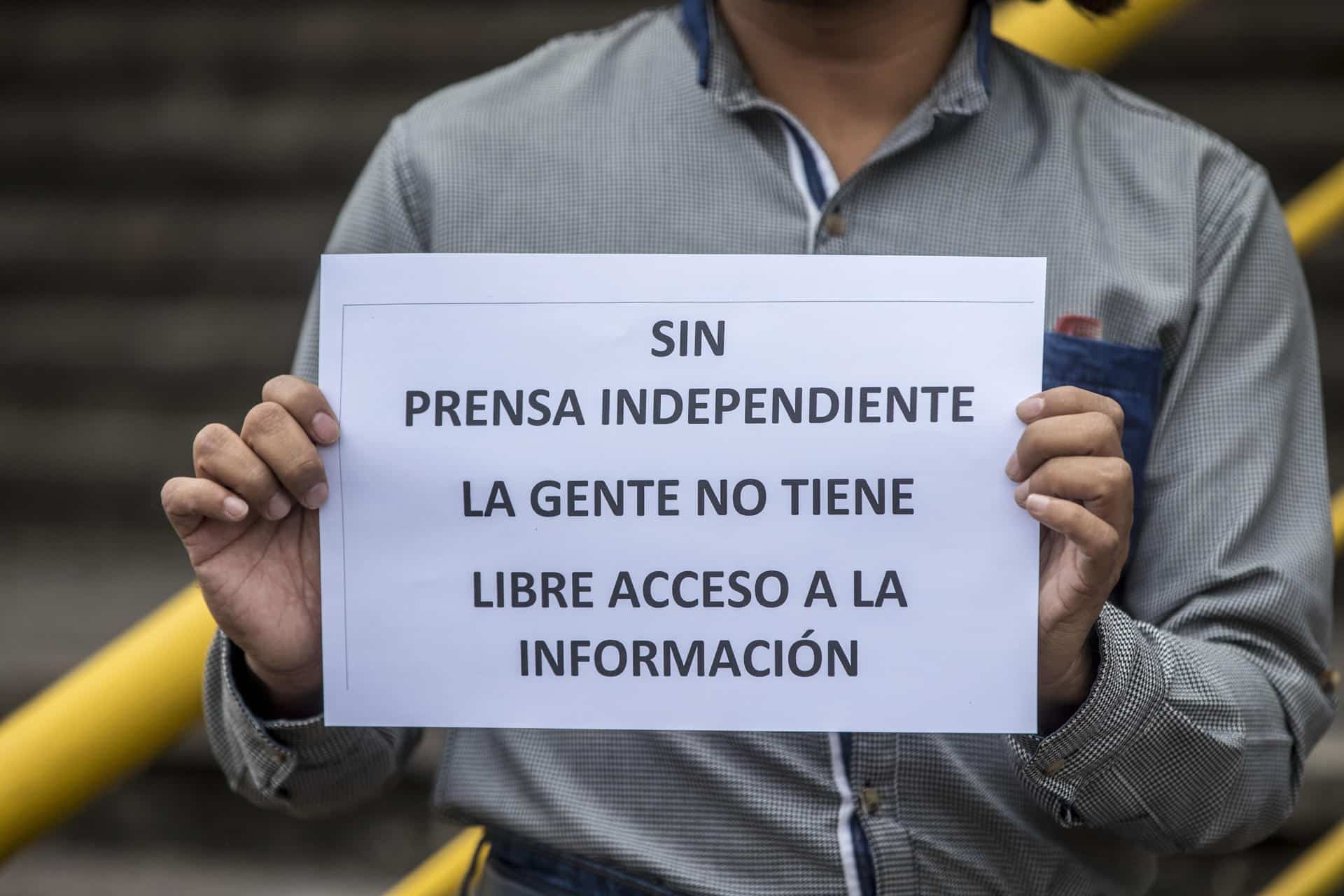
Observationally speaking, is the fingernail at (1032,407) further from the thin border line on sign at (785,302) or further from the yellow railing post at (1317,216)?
the yellow railing post at (1317,216)

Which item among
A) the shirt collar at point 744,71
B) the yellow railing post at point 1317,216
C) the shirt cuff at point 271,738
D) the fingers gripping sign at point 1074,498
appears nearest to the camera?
the fingers gripping sign at point 1074,498

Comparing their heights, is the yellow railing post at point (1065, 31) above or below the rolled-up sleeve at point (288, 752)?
above

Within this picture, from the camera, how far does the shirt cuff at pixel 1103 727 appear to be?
83 centimetres

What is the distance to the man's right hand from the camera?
0.80 m

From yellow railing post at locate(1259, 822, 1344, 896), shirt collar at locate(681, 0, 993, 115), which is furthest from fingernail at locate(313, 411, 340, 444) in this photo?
yellow railing post at locate(1259, 822, 1344, 896)

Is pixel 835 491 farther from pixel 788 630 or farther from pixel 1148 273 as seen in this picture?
pixel 1148 273

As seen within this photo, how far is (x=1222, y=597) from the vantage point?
3.05ft

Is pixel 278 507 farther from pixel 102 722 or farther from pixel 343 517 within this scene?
pixel 102 722

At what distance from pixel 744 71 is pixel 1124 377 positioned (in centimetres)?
34

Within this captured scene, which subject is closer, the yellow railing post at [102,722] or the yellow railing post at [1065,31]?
the yellow railing post at [102,722]

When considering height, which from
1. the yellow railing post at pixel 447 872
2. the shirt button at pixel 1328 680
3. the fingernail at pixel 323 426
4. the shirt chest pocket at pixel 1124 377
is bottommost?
the yellow railing post at pixel 447 872

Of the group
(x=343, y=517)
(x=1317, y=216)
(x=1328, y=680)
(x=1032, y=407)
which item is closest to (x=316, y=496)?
(x=343, y=517)

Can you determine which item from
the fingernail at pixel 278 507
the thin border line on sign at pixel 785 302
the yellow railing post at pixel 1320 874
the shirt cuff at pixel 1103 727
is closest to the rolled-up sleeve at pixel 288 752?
the fingernail at pixel 278 507

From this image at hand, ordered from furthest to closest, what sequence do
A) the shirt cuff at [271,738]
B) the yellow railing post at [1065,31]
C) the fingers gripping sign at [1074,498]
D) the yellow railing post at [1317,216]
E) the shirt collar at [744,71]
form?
the yellow railing post at [1317,216], the yellow railing post at [1065,31], the shirt collar at [744,71], the shirt cuff at [271,738], the fingers gripping sign at [1074,498]
